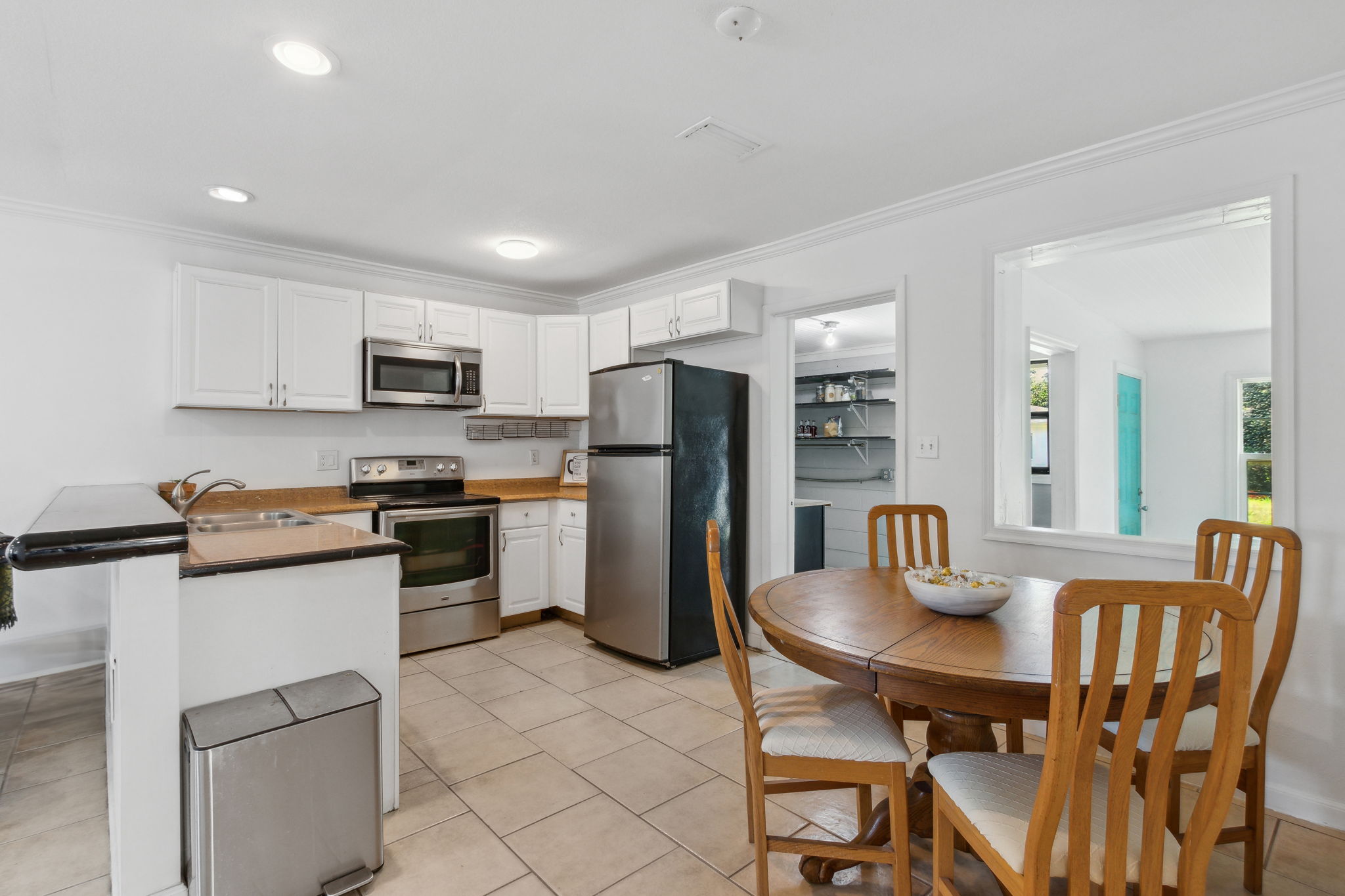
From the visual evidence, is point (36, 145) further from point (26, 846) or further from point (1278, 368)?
point (1278, 368)

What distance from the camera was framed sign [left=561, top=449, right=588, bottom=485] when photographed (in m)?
4.82

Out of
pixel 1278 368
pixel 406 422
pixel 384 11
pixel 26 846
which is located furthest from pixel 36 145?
pixel 1278 368

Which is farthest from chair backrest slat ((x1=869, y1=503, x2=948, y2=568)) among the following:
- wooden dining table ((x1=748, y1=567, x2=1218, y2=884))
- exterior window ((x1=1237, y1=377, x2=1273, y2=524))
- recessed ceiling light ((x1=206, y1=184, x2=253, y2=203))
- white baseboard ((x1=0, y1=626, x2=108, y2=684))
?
exterior window ((x1=1237, y1=377, x2=1273, y2=524))

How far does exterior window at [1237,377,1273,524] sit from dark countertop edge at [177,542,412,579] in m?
5.75

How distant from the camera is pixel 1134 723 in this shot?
1.02m

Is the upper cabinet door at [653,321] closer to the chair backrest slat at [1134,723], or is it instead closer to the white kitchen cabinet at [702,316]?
the white kitchen cabinet at [702,316]

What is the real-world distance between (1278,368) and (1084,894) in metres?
2.01

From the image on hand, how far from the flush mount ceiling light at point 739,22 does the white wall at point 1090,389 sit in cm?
246

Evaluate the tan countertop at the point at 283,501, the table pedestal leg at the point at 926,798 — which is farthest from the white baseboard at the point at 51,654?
the table pedestal leg at the point at 926,798

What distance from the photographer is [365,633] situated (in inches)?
80.0

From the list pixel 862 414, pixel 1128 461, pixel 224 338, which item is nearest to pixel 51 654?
pixel 224 338

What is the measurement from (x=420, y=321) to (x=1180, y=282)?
459 cm

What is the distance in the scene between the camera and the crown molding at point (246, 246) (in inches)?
124

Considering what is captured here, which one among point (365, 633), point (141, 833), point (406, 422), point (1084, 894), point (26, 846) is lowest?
point (26, 846)
